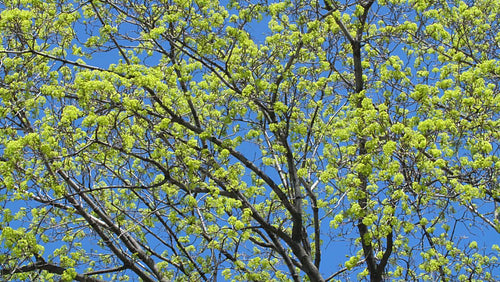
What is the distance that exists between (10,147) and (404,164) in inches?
229

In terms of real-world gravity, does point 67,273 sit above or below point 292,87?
below

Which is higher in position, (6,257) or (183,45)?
(183,45)

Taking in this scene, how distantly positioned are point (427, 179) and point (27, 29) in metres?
7.16

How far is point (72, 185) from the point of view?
10.9 m

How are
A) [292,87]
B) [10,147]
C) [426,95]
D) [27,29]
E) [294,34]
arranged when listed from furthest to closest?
[292,87]
[294,34]
[27,29]
[426,95]
[10,147]

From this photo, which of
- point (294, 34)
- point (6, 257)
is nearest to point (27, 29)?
point (6, 257)

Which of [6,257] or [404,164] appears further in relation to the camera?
[6,257]

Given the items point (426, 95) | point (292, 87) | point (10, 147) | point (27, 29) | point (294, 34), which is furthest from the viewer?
point (292, 87)

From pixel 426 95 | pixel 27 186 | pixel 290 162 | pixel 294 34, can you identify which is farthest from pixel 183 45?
pixel 426 95

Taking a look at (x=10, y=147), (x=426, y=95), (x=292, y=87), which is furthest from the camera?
(x=292, y=87)

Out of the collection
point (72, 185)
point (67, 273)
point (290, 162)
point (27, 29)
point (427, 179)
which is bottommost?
point (67, 273)

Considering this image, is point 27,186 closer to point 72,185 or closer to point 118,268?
point 72,185

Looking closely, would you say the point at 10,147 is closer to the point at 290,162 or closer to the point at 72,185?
the point at 72,185

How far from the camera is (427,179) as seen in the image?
31.9 feet
